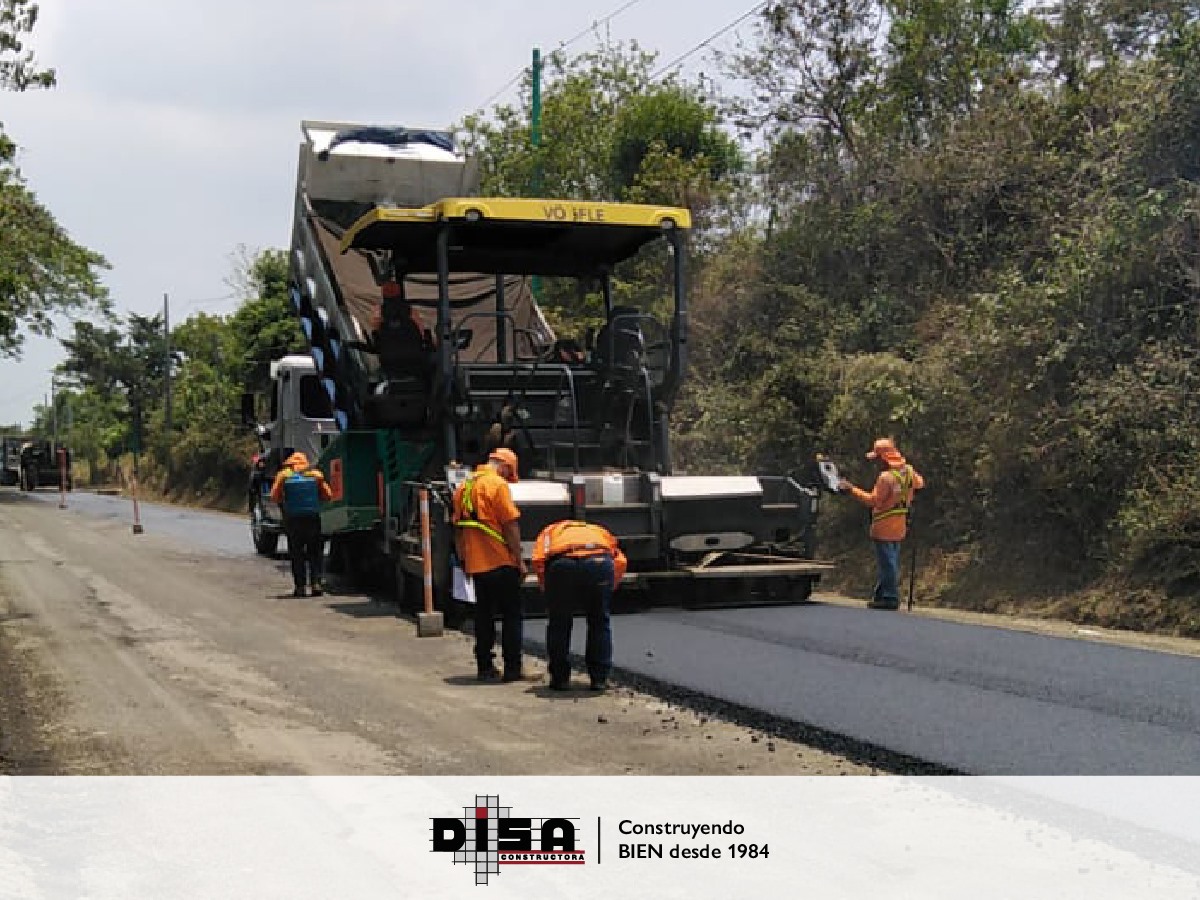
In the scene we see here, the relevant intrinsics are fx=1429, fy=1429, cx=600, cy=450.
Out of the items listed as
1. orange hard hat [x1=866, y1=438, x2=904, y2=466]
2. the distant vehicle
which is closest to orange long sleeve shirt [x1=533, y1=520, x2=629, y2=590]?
orange hard hat [x1=866, y1=438, x2=904, y2=466]

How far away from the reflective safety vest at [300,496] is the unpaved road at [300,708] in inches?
34.4

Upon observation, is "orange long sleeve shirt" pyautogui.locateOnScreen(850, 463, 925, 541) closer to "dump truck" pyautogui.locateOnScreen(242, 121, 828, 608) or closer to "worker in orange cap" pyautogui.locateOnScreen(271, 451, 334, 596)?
"dump truck" pyautogui.locateOnScreen(242, 121, 828, 608)

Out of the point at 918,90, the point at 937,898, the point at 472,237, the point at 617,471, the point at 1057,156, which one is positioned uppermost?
the point at 918,90

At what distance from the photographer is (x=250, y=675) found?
30.2 feet

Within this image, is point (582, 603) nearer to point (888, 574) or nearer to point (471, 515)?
point (471, 515)

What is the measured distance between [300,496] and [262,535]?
5787 mm

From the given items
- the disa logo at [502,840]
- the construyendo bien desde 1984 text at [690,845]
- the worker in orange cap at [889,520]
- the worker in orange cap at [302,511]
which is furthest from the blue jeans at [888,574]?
the disa logo at [502,840]

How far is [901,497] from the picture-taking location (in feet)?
39.7

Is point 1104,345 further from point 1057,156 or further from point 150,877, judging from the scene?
point 150,877

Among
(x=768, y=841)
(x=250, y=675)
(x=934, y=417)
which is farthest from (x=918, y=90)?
(x=768, y=841)

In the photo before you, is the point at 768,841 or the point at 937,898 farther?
the point at 768,841

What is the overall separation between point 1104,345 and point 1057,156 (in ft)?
13.2

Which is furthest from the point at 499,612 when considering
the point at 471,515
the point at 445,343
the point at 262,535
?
the point at 262,535

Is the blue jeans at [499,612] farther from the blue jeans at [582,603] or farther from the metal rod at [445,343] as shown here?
the metal rod at [445,343]
